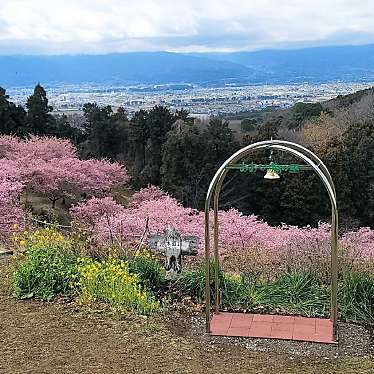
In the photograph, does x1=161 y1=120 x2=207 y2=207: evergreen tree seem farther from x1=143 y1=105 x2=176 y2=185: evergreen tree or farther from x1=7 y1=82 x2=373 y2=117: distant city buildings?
x1=7 y1=82 x2=373 y2=117: distant city buildings

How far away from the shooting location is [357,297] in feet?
17.6

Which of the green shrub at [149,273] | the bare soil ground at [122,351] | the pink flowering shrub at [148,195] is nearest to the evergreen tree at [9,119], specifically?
the pink flowering shrub at [148,195]

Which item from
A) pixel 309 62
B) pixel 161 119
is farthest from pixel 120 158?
pixel 309 62

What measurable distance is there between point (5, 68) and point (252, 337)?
315 ft

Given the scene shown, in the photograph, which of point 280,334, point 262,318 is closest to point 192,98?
point 262,318

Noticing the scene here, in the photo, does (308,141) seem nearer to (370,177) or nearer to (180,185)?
(370,177)

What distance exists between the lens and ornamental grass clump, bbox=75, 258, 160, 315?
5.30 meters

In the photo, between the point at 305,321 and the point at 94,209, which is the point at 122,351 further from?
the point at 94,209

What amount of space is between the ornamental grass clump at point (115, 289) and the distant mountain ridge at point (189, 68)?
274 ft

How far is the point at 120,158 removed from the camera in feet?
81.3

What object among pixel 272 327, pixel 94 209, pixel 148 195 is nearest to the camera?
pixel 272 327

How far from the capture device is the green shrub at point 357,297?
5.19 meters

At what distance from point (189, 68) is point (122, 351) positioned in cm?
11949

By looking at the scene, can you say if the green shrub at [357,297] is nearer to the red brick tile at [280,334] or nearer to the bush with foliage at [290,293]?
the bush with foliage at [290,293]
